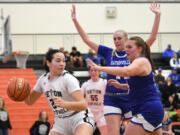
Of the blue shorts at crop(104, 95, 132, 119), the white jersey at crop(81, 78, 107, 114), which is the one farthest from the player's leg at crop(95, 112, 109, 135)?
the blue shorts at crop(104, 95, 132, 119)

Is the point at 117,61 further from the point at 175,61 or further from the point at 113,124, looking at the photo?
the point at 175,61

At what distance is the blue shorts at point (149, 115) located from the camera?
16.5 ft

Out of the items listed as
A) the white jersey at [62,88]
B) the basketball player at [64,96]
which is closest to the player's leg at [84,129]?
the basketball player at [64,96]

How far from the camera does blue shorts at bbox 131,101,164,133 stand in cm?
502

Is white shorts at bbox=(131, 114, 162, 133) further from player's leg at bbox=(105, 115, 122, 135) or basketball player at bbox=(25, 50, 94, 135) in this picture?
player's leg at bbox=(105, 115, 122, 135)

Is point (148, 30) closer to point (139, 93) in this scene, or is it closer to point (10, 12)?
point (10, 12)

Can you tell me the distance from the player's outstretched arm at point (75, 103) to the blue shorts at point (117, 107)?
1161 millimetres

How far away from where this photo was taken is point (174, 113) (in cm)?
1426

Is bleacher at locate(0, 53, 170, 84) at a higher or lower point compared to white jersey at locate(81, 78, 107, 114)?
lower

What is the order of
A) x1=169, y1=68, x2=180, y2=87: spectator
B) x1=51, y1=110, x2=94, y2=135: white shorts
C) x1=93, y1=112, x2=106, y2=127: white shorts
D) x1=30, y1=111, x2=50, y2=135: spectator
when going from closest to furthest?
x1=51, y1=110, x2=94, y2=135: white shorts, x1=93, y1=112, x2=106, y2=127: white shorts, x1=30, y1=111, x2=50, y2=135: spectator, x1=169, y1=68, x2=180, y2=87: spectator

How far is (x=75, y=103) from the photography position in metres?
5.19

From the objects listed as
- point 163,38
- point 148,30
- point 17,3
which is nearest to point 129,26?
point 148,30

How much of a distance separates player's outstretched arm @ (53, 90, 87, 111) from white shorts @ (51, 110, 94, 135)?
0.83 ft

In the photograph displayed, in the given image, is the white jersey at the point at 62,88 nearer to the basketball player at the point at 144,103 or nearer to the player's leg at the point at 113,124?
the basketball player at the point at 144,103
